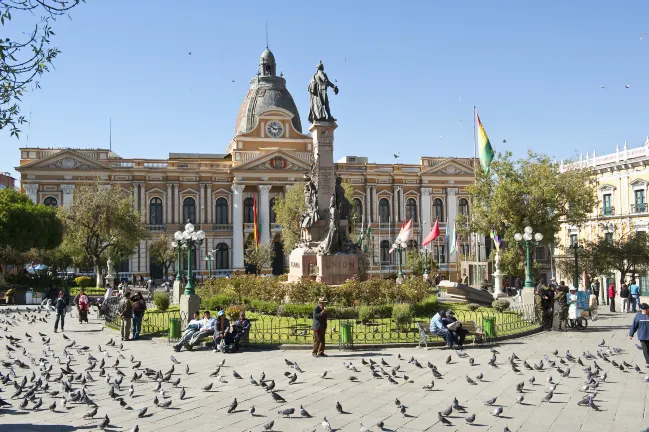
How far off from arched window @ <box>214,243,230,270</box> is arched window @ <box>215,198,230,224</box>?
2.28m

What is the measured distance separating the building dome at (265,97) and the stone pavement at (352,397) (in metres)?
48.2

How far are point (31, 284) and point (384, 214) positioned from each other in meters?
33.4

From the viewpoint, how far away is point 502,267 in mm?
41000

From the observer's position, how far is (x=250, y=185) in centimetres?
5784

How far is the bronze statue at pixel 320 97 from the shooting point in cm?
2456

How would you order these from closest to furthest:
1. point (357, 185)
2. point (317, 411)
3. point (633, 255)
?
1. point (317, 411)
2. point (633, 255)
3. point (357, 185)

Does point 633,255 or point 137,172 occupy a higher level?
point 137,172

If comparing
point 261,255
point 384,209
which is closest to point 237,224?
point 261,255

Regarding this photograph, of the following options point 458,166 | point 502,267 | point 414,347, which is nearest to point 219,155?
point 458,166

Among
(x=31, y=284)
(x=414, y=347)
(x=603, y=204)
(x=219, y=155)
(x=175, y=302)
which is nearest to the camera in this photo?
(x=414, y=347)

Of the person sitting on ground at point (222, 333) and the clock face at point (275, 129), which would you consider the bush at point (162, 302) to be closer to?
the person sitting on ground at point (222, 333)

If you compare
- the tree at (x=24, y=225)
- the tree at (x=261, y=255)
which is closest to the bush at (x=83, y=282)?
the tree at (x=24, y=225)

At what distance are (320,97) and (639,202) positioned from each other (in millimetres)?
25153

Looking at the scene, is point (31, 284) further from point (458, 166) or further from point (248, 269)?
point (458, 166)
